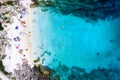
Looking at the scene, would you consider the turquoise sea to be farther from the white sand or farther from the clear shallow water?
the white sand

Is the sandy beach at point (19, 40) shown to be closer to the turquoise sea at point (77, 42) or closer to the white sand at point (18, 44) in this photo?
the white sand at point (18, 44)

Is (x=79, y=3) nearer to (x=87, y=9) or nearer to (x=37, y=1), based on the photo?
(x=87, y=9)

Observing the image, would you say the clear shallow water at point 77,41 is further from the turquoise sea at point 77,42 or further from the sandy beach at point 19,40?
the sandy beach at point 19,40

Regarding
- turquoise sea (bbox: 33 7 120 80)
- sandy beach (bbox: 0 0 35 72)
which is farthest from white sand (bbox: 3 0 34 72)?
turquoise sea (bbox: 33 7 120 80)

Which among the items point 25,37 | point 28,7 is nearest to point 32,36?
point 25,37

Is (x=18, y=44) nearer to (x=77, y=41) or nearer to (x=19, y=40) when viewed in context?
(x=19, y=40)

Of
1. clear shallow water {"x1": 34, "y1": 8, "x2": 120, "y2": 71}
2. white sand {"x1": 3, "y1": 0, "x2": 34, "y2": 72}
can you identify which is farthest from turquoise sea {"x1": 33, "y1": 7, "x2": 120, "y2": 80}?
white sand {"x1": 3, "y1": 0, "x2": 34, "y2": 72}

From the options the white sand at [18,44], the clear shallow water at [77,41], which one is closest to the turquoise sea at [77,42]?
the clear shallow water at [77,41]
